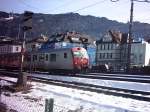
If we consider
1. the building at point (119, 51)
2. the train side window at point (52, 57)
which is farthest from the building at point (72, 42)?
the train side window at point (52, 57)

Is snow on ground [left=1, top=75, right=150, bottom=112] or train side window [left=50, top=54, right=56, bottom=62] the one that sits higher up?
train side window [left=50, top=54, right=56, bottom=62]

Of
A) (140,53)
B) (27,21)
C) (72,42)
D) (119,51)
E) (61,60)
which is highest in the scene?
(72,42)

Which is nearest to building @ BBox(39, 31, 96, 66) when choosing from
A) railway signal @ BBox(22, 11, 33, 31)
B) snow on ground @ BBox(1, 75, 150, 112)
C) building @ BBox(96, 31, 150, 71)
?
building @ BBox(96, 31, 150, 71)

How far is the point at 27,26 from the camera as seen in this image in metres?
16.7

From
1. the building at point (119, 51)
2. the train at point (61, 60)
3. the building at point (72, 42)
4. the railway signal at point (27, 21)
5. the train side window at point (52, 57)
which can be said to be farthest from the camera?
the building at point (72, 42)

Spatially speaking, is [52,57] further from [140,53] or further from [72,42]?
→ [72,42]

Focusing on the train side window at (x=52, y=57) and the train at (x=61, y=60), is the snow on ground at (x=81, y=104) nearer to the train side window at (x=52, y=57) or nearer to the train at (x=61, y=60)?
the train at (x=61, y=60)

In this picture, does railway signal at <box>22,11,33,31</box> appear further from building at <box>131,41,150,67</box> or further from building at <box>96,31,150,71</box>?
building at <box>131,41,150,67</box>

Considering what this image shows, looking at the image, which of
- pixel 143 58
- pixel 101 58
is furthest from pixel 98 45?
pixel 143 58

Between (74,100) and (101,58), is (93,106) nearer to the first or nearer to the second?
(74,100)

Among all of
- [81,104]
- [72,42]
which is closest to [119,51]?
[72,42]

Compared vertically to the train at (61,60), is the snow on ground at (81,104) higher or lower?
lower

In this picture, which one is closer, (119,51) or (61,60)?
(61,60)

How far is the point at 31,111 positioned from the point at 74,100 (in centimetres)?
351
